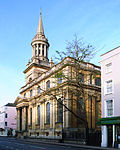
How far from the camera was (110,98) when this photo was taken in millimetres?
26672

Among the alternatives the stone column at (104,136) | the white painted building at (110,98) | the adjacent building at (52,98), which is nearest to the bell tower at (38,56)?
the adjacent building at (52,98)

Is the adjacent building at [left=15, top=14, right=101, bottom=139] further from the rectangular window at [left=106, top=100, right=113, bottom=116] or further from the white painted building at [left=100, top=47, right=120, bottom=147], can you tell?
the rectangular window at [left=106, top=100, right=113, bottom=116]

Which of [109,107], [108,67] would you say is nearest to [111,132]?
[109,107]

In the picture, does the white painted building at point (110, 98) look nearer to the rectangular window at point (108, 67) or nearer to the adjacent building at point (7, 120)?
the rectangular window at point (108, 67)

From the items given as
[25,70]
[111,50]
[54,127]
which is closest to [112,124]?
[111,50]

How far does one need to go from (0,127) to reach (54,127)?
57.5 m

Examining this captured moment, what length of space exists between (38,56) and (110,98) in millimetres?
41555

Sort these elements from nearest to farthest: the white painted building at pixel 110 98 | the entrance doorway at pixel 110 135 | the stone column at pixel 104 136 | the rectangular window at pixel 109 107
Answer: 1. the white painted building at pixel 110 98
2. the entrance doorway at pixel 110 135
3. the stone column at pixel 104 136
4. the rectangular window at pixel 109 107

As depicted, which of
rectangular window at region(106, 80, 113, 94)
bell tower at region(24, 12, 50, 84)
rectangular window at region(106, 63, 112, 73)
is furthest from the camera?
bell tower at region(24, 12, 50, 84)

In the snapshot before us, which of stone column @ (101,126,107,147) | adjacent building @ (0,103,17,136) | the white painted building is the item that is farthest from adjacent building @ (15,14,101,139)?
adjacent building @ (0,103,17,136)

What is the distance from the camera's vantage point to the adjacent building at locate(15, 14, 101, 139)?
36125 millimetres

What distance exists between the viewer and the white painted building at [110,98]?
24562 mm

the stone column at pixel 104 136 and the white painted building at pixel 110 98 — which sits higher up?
the white painted building at pixel 110 98

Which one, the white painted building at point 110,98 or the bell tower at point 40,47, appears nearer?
the white painted building at point 110,98
